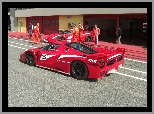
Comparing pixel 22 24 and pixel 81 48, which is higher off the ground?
pixel 22 24

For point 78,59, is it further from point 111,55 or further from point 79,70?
point 111,55

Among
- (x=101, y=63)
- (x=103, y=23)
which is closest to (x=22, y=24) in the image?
(x=103, y=23)

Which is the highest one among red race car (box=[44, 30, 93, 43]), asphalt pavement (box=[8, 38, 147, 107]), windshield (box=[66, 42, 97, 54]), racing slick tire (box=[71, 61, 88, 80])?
red race car (box=[44, 30, 93, 43])

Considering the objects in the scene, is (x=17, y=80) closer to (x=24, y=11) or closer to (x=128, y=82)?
(x=128, y=82)

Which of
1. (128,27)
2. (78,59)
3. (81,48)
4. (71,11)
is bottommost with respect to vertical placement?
(78,59)

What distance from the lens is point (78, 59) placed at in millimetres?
6824

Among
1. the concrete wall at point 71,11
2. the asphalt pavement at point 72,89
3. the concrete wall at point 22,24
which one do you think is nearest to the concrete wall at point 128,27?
the concrete wall at point 71,11

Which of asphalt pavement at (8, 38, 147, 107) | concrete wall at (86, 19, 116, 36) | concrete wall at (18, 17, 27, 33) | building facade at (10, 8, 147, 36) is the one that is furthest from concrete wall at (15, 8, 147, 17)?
asphalt pavement at (8, 38, 147, 107)

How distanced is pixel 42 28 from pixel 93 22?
24.9 feet

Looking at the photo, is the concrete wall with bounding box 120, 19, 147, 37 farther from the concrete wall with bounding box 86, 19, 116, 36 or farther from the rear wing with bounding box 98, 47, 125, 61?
the rear wing with bounding box 98, 47, 125, 61

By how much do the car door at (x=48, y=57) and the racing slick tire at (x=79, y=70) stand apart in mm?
951

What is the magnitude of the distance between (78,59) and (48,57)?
1.63 m

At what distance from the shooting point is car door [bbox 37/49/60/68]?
7672 mm

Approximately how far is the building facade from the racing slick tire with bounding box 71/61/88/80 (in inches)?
373
